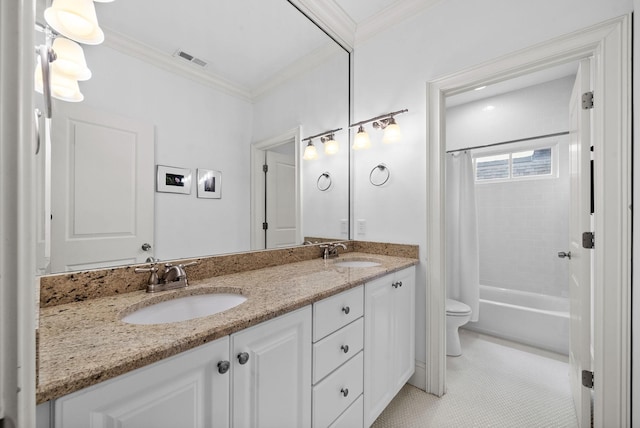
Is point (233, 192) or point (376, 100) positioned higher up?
point (376, 100)

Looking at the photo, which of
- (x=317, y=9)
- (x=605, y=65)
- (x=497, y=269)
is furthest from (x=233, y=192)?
(x=497, y=269)

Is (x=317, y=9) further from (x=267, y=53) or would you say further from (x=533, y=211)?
(x=533, y=211)

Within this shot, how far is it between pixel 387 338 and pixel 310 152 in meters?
1.35

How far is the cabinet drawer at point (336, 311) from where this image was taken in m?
1.07

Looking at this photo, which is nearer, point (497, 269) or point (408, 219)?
point (408, 219)

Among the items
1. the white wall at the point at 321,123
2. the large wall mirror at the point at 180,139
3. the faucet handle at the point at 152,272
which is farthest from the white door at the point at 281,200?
the faucet handle at the point at 152,272

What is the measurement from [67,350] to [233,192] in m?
0.94

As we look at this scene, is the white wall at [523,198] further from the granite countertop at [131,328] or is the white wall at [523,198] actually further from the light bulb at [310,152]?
the granite countertop at [131,328]

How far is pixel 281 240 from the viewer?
5.78ft

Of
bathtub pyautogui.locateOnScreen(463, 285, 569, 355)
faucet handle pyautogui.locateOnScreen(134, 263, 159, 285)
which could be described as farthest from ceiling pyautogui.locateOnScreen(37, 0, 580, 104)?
bathtub pyautogui.locateOnScreen(463, 285, 569, 355)

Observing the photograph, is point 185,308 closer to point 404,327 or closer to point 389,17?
point 404,327

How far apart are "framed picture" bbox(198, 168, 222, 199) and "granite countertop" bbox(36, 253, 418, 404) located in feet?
1.38

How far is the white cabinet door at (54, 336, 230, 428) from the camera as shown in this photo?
54cm

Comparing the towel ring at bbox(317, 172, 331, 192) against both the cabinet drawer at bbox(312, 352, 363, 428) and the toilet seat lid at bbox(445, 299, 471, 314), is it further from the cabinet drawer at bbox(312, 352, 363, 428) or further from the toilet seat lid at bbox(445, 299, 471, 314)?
the toilet seat lid at bbox(445, 299, 471, 314)
